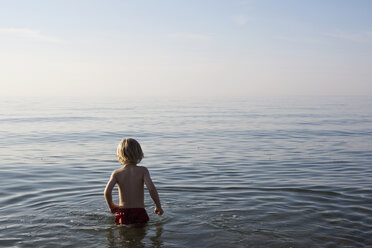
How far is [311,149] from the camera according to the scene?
57.0 ft

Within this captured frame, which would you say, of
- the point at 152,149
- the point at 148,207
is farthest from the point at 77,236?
the point at 152,149

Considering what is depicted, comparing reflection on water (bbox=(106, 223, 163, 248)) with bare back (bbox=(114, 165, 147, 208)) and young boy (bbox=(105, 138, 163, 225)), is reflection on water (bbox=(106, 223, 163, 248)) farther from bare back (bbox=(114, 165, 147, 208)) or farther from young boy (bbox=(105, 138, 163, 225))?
bare back (bbox=(114, 165, 147, 208))

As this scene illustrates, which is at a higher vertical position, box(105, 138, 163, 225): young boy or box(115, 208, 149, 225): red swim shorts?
box(105, 138, 163, 225): young boy

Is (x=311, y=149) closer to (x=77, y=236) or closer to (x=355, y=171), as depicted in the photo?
(x=355, y=171)

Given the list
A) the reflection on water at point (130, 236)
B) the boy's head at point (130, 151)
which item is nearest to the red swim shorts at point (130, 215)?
the reflection on water at point (130, 236)

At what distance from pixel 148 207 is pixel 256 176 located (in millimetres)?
4442

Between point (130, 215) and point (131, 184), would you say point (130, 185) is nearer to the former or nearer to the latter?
point (131, 184)

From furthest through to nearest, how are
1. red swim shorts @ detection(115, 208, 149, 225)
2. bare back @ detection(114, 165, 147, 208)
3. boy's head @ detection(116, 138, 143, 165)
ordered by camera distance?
red swim shorts @ detection(115, 208, 149, 225) → bare back @ detection(114, 165, 147, 208) → boy's head @ detection(116, 138, 143, 165)

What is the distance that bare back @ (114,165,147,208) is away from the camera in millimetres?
6395

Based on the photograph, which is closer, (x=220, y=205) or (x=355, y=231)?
(x=355, y=231)

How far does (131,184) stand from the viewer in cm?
644

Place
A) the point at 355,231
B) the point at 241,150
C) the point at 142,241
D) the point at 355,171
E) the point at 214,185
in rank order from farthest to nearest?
the point at 241,150, the point at 355,171, the point at 214,185, the point at 355,231, the point at 142,241

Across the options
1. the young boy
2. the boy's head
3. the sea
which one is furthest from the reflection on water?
the boy's head

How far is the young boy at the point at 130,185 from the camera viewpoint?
629cm
